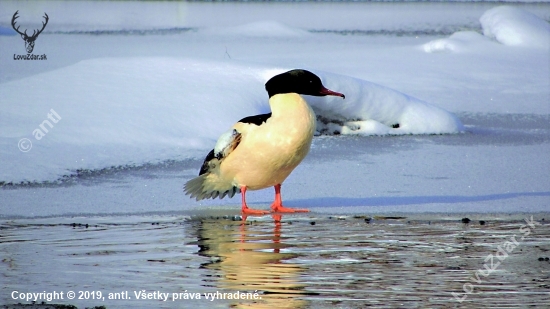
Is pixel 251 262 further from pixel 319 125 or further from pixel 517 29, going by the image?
pixel 517 29

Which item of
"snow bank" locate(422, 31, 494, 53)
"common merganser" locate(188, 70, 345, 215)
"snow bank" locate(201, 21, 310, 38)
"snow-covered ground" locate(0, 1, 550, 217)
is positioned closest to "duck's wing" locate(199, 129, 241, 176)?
"common merganser" locate(188, 70, 345, 215)

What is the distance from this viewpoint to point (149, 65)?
8.87m

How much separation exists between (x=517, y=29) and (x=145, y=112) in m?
9.20

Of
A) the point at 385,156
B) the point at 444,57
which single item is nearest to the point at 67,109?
the point at 385,156

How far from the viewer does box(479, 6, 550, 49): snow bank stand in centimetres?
1462

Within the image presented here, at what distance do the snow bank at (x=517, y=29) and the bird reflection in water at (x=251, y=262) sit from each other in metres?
10.4

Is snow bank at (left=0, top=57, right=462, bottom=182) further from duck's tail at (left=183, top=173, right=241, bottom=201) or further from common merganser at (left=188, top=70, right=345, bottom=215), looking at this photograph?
common merganser at (left=188, top=70, right=345, bottom=215)

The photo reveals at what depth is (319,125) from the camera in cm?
847

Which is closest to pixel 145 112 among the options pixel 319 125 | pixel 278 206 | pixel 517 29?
pixel 319 125

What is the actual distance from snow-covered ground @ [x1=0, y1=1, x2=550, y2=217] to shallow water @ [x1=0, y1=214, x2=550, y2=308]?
0.50 m

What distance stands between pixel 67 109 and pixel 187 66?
5.57 ft

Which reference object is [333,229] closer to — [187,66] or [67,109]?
[67,109]

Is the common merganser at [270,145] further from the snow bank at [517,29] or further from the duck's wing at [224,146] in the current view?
the snow bank at [517,29]

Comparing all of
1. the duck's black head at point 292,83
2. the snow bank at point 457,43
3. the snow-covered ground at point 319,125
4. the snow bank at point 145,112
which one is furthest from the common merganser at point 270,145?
the snow bank at point 457,43
